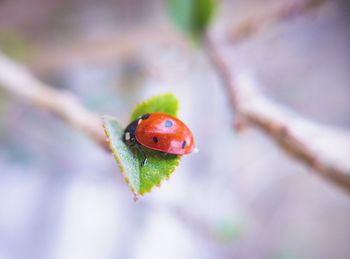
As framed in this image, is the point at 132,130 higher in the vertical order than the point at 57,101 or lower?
lower

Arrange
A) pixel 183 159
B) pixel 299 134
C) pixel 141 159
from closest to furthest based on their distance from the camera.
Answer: pixel 141 159 < pixel 299 134 < pixel 183 159

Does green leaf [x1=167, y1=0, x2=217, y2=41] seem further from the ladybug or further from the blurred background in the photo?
the blurred background

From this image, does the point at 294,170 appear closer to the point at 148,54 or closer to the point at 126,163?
the point at 148,54

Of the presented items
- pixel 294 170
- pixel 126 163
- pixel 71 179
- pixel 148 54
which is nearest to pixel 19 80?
pixel 126 163

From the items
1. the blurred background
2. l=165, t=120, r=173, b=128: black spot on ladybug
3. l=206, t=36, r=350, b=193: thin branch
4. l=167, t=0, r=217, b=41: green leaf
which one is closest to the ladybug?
l=165, t=120, r=173, b=128: black spot on ladybug

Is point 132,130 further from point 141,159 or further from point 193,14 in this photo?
point 193,14

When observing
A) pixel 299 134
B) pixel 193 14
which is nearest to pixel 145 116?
pixel 299 134
